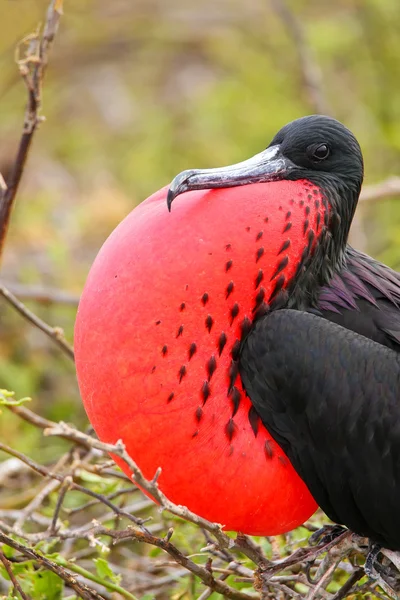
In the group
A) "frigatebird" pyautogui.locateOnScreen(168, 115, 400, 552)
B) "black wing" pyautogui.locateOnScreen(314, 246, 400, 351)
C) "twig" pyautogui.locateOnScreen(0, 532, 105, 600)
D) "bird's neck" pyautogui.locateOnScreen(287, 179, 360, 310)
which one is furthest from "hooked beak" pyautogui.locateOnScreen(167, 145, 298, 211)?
"twig" pyautogui.locateOnScreen(0, 532, 105, 600)

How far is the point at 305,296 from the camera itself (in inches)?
116

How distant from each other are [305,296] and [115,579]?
0.89 m

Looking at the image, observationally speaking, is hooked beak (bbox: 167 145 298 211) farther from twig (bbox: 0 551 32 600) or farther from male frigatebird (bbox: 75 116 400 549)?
twig (bbox: 0 551 32 600)

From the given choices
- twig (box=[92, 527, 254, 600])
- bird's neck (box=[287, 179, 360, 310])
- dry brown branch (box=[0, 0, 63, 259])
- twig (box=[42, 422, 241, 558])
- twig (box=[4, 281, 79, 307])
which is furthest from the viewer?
twig (box=[4, 281, 79, 307])

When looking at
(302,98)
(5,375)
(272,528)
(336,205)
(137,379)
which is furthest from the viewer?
(302,98)

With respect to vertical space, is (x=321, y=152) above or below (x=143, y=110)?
below

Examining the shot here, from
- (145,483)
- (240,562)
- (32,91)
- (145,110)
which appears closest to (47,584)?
(240,562)

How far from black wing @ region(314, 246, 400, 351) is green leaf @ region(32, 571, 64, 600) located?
3.24 ft

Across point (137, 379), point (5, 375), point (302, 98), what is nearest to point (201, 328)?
point (137, 379)

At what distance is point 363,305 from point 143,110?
244 inches

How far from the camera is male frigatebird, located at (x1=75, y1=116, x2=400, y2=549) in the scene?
2.66m

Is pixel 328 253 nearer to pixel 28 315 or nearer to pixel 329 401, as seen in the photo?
pixel 329 401

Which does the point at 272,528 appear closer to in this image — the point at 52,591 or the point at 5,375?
the point at 52,591

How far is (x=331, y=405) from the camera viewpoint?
9.02ft
